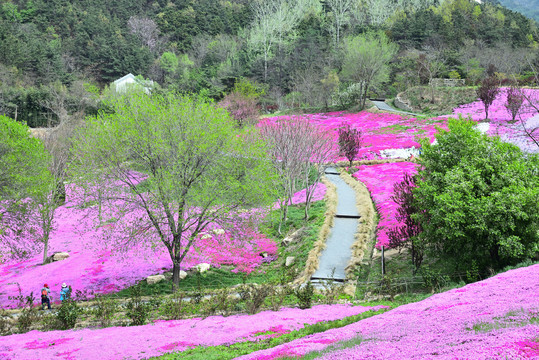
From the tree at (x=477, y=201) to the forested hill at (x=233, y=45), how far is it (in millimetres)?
50422

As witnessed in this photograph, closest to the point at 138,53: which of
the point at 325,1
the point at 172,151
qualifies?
the point at 325,1

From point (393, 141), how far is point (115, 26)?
99.7 metres

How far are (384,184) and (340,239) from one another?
36.3 feet

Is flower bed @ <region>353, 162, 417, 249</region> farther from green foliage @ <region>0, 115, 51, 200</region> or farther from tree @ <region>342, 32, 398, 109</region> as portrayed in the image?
tree @ <region>342, 32, 398, 109</region>

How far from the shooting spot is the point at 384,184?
114 ft

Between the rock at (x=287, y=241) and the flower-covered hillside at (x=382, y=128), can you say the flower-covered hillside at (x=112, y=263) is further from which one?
the flower-covered hillside at (x=382, y=128)

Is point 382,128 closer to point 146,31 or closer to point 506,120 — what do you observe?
point 506,120

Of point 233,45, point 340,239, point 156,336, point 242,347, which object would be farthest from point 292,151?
point 233,45

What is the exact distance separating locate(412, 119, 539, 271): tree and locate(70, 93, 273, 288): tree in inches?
337

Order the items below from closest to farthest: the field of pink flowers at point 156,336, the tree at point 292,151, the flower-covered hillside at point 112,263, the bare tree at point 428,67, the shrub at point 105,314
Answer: the field of pink flowers at point 156,336
the shrub at point 105,314
the flower-covered hillside at point 112,263
the tree at point 292,151
the bare tree at point 428,67

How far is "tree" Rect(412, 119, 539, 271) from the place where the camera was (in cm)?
1596

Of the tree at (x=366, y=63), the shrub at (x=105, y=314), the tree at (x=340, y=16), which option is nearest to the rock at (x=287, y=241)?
the shrub at (x=105, y=314)

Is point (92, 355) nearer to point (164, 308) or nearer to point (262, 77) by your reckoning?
point (164, 308)

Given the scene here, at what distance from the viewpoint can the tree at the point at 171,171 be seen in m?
19.2
